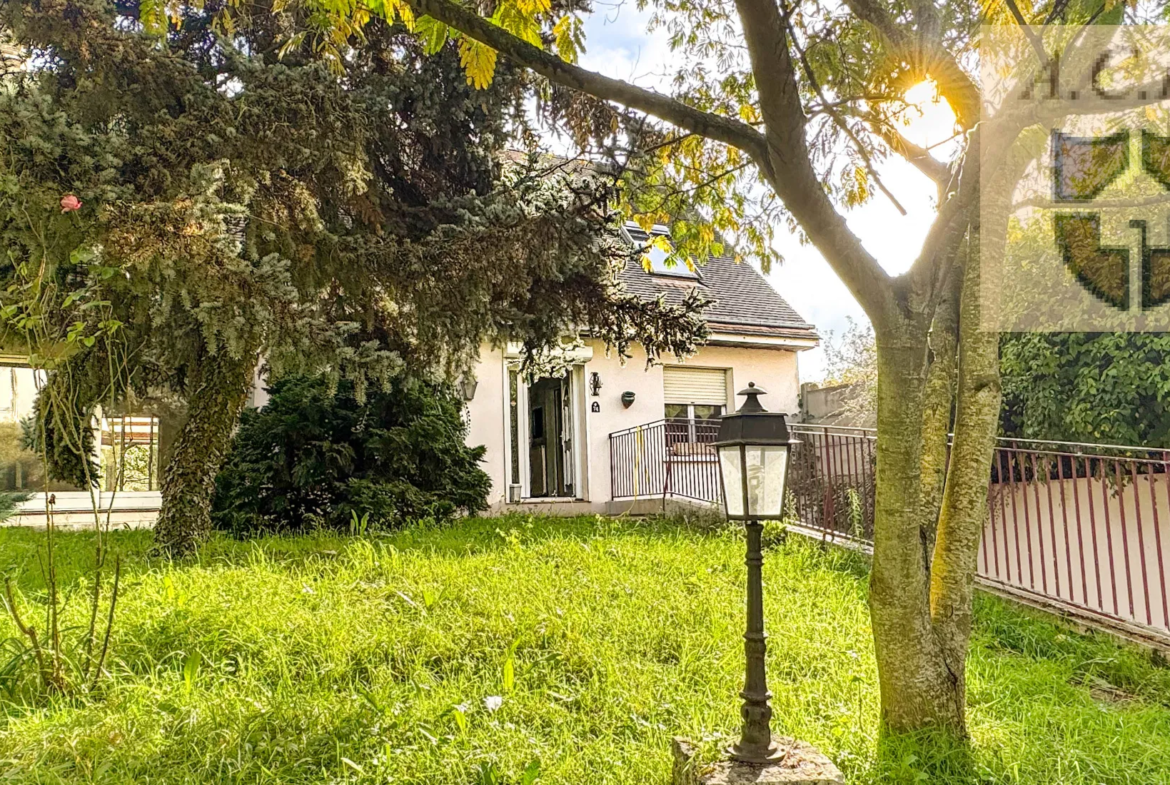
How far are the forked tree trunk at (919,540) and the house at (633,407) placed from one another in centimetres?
567

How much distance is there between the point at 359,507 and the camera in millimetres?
7617

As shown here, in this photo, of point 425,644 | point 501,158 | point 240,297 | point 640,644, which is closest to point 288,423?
point 240,297

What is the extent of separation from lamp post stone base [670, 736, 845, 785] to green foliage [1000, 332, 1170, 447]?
17.1 ft

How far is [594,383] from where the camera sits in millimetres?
11812

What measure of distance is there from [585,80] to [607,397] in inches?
355

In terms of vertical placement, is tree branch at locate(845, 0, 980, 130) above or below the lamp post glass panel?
above

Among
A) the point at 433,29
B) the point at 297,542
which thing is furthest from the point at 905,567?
the point at 297,542

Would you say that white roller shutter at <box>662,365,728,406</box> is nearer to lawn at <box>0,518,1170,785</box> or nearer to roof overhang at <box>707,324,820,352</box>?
roof overhang at <box>707,324,820,352</box>

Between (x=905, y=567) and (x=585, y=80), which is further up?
(x=585, y=80)

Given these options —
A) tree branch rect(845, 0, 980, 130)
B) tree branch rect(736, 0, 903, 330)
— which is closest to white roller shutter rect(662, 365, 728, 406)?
tree branch rect(845, 0, 980, 130)

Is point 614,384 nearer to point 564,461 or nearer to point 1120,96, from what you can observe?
point 564,461

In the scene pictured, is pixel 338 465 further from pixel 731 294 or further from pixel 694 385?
pixel 731 294

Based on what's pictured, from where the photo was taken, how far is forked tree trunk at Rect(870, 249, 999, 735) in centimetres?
329
